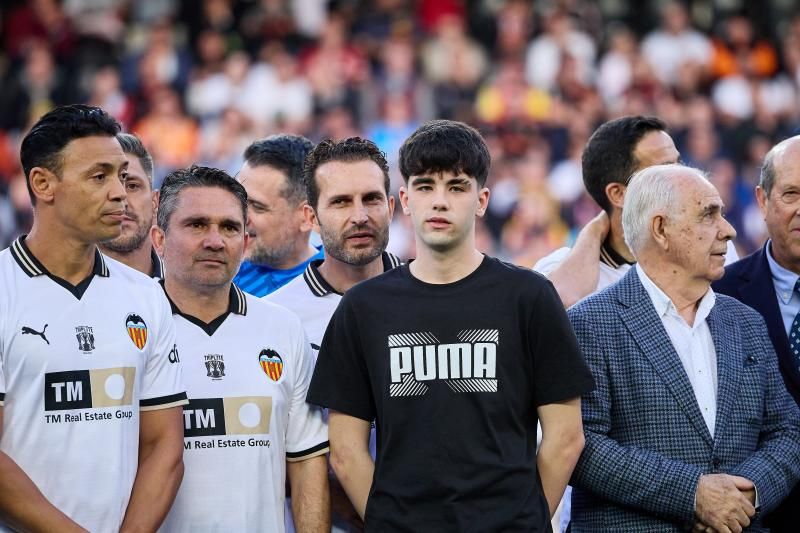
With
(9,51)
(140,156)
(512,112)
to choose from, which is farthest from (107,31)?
(140,156)

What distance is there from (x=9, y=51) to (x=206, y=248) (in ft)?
40.2

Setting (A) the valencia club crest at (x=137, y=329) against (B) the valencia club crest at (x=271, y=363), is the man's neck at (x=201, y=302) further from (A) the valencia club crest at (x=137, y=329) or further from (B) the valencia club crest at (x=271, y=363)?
(A) the valencia club crest at (x=137, y=329)

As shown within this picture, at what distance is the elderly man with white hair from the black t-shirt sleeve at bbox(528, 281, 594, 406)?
1.13 ft

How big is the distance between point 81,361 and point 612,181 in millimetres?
2592

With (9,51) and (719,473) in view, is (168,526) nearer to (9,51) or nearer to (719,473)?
(719,473)

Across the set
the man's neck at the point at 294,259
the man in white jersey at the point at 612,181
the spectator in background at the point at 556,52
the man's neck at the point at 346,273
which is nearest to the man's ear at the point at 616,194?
the man in white jersey at the point at 612,181

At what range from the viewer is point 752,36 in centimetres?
1550

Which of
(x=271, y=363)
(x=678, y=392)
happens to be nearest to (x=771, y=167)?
(x=678, y=392)

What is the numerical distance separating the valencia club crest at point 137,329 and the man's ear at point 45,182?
1.47ft

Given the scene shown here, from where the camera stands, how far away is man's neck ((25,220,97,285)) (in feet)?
13.7

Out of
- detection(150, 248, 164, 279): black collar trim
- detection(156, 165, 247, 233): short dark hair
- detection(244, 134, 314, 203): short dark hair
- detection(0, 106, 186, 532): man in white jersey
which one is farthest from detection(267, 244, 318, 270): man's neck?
detection(0, 106, 186, 532): man in white jersey

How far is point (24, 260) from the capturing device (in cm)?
415

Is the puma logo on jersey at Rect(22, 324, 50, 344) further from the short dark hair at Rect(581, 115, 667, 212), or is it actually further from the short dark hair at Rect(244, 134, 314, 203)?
the short dark hair at Rect(581, 115, 667, 212)

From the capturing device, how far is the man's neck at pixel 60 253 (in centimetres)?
418
